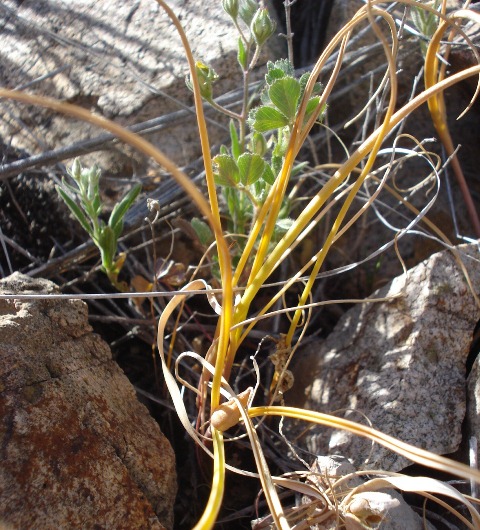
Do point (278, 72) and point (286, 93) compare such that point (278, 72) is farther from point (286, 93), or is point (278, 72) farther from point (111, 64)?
point (111, 64)

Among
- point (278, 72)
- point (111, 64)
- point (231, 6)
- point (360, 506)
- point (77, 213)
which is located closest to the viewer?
point (360, 506)

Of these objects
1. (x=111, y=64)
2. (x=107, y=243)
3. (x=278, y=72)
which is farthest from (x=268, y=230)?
(x=111, y=64)

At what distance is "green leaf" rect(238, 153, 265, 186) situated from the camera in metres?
1.08

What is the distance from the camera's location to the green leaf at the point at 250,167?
1.08 metres

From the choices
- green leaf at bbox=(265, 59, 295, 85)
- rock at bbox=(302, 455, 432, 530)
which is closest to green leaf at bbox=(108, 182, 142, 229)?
green leaf at bbox=(265, 59, 295, 85)

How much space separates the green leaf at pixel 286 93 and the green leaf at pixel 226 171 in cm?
14

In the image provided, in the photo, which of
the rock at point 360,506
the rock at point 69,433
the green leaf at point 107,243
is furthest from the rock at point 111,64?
the rock at point 360,506

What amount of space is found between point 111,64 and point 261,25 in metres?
0.54

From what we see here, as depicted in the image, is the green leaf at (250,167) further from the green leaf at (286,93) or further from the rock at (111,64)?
the rock at (111,64)

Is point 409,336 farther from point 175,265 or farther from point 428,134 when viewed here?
point 428,134

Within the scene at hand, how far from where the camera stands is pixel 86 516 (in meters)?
0.89

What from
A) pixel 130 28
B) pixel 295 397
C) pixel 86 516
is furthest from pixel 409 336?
pixel 130 28

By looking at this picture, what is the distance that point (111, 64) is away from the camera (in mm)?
1540

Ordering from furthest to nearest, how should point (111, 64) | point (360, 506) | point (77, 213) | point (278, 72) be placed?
1. point (111, 64)
2. point (77, 213)
3. point (278, 72)
4. point (360, 506)
